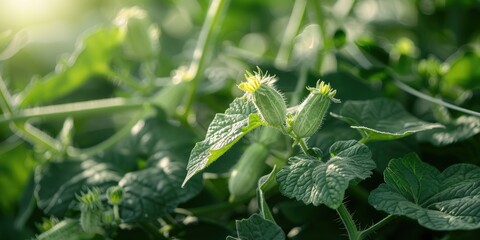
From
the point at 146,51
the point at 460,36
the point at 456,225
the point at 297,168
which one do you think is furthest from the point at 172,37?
the point at 456,225

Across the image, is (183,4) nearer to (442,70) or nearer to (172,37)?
(172,37)

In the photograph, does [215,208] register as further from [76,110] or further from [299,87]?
[76,110]

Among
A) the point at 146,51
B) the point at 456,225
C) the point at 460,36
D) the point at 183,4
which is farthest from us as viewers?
the point at 183,4

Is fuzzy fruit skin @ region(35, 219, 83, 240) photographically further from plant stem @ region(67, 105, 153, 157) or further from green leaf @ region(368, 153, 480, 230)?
green leaf @ region(368, 153, 480, 230)

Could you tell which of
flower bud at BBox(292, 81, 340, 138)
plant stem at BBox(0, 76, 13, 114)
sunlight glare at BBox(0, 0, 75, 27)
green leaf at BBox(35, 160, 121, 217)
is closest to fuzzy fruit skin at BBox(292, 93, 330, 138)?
flower bud at BBox(292, 81, 340, 138)

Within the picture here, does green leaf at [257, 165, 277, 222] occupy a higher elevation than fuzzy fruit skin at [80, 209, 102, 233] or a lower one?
higher

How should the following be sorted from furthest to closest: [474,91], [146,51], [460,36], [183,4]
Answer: [183,4]
[460,36]
[146,51]
[474,91]

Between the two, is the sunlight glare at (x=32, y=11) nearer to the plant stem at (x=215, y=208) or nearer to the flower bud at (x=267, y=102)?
the plant stem at (x=215, y=208)
